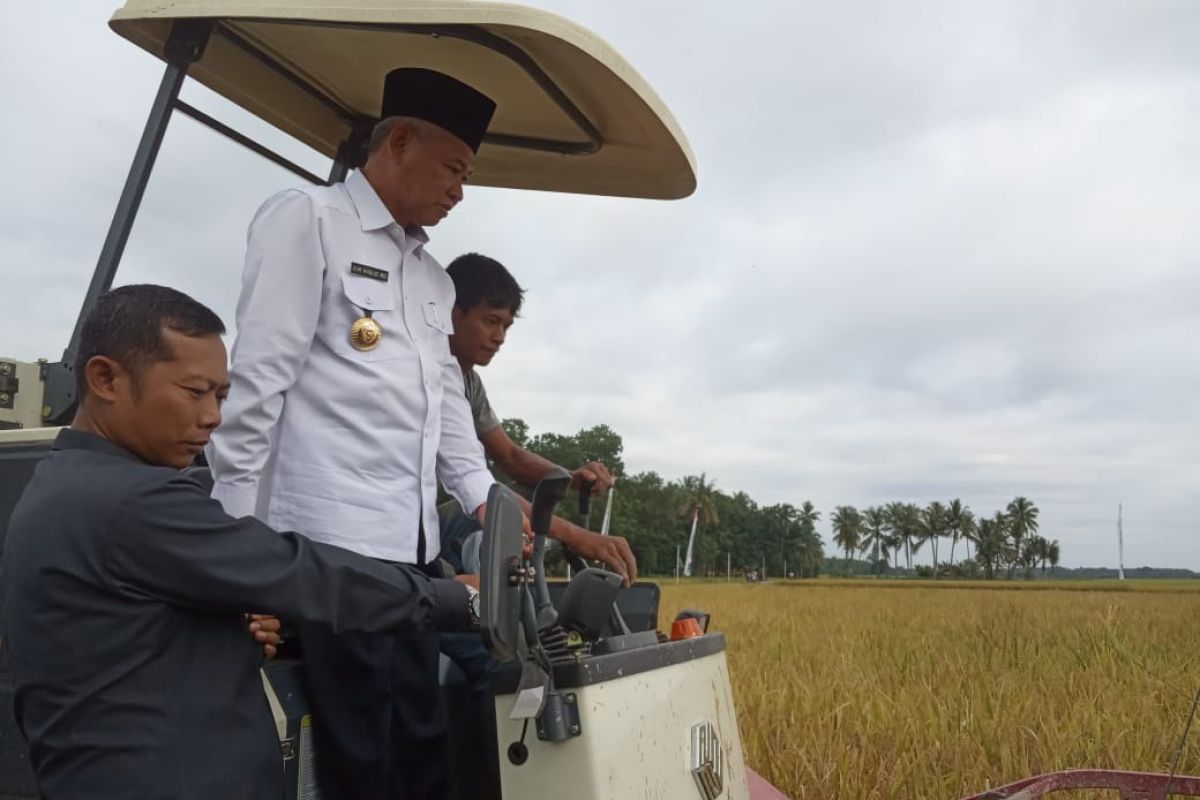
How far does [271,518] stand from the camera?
2.09m

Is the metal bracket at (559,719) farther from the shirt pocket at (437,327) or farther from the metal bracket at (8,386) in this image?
the metal bracket at (8,386)

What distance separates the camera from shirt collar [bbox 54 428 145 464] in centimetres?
162

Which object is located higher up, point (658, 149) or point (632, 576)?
point (658, 149)

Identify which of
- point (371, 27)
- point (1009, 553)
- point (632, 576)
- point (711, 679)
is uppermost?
point (1009, 553)

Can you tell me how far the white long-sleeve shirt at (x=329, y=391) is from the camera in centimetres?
204

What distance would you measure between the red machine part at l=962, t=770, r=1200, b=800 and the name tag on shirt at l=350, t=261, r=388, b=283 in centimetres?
187

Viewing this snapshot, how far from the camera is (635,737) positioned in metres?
1.71

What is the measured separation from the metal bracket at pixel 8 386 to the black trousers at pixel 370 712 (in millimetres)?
936

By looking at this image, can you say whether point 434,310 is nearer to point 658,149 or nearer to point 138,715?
point 658,149

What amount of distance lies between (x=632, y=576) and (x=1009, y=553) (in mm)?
87670

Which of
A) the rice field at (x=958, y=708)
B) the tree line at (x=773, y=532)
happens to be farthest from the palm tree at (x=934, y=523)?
the rice field at (x=958, y=708)

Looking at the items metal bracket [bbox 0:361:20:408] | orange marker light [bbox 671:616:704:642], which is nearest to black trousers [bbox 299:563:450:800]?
orange marker light [bbox 671:616:704:642]

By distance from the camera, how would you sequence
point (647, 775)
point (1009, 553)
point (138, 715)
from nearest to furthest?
point (138, 715) → point (647, 775) → point (1009, 553)

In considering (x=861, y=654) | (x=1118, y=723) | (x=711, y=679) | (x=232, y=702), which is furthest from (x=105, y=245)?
(x=861, y=654)
